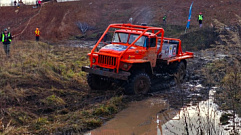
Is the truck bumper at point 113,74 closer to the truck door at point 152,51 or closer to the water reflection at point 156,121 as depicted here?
the water reflection at point 156,121

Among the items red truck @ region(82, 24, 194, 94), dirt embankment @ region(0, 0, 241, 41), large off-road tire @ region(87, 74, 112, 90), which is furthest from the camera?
dirt embankment @ region(0, 0, 241, 41)

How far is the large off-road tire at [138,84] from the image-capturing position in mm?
10562

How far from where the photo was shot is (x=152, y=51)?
37.8ft

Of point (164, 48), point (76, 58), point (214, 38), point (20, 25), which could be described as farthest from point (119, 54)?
point (20, 25)

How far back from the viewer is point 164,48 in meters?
12.7

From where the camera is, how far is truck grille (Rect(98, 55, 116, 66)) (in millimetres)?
10578

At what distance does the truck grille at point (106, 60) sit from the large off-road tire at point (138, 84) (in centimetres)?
79

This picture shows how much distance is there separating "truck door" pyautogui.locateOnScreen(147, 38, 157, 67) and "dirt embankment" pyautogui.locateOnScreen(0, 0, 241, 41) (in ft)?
63.8

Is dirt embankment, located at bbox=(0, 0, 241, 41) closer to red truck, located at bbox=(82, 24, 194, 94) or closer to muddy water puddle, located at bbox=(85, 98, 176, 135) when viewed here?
red truck, located at bbox=(82, 24, 194, 94)

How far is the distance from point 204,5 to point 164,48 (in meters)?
25.8

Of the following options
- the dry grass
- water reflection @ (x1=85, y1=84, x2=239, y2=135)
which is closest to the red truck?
the dry grass

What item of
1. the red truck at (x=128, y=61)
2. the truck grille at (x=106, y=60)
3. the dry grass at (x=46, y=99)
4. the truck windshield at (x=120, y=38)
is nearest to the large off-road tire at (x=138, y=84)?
the red truck at (x=128, y=61)

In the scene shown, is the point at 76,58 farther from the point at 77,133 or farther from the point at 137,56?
the point at 77,133

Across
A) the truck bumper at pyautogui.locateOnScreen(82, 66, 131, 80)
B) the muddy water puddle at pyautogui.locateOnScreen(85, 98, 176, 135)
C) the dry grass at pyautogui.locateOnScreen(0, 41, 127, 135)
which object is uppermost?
the truck bumper at pyautogui.locateOnScreen(82, 66, 131, 80)
